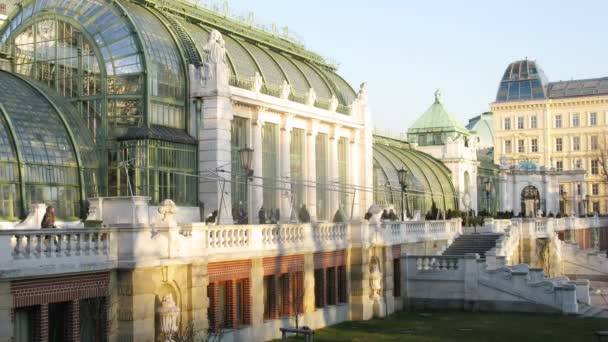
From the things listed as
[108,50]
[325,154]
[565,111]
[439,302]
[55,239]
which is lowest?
[439,302]

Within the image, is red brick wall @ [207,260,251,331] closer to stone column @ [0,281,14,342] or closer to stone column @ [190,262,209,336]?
stone column @ [190,262,209,336]

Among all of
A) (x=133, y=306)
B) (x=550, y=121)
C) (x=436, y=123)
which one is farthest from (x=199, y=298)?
(x=550, y=121)

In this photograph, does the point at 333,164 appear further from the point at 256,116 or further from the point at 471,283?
the point at 471,283

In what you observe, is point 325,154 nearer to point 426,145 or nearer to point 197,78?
point 197,78

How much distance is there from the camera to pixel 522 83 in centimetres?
13388

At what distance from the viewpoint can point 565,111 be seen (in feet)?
434

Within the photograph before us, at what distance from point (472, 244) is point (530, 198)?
5639 cm

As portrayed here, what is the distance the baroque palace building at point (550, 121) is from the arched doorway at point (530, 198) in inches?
1022

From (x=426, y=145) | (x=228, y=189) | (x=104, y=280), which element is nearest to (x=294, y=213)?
(x=228, y=189)

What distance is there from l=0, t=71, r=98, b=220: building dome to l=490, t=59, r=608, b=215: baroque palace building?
103140 mm

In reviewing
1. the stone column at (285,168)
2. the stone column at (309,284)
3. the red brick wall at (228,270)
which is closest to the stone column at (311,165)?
the stone column at (285,168)

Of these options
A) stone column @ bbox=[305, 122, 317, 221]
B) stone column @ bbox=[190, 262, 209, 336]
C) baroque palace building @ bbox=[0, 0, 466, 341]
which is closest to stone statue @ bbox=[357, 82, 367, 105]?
baroque palace building @ bbox=[0, 0, 466, 341]

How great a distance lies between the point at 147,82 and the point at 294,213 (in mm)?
11310

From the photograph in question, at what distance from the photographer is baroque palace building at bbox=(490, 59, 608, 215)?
130625 millimetres
